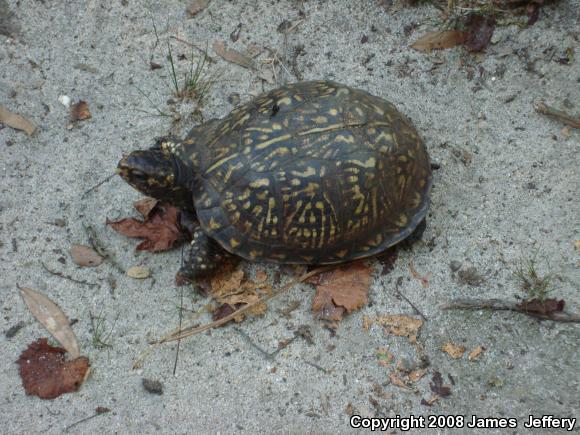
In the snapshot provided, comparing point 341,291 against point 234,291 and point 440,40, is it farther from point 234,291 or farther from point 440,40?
point 440,40

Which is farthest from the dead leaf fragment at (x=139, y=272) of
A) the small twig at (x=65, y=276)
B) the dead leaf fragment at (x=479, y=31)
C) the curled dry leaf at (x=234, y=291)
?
the dead leaf fragment at (x=479, y=31)

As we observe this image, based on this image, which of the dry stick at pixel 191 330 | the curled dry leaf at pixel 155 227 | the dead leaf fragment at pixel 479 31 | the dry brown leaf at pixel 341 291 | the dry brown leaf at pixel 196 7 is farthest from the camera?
the dry brown leaf at pixel 196 7

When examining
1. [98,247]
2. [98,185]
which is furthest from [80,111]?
[98,247]

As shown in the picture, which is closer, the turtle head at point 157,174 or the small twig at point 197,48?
the turtle head at point 157,174

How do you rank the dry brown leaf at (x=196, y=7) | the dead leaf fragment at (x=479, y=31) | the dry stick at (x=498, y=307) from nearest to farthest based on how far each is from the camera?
1. the dry stick at (x=498, y=307)
2. the dead leaf fragment at (x=479, y=31)
3. the dry brown leaf at (x=196, y=7)

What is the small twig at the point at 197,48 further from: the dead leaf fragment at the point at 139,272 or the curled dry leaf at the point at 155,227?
the dead leaf fragment at the point at 139,272

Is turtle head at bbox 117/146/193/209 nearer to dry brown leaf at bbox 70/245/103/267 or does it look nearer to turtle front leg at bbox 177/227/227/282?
turtle front leg at bbox 177/227/227/282

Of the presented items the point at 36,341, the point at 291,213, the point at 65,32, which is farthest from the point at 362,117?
the point at 65,32
